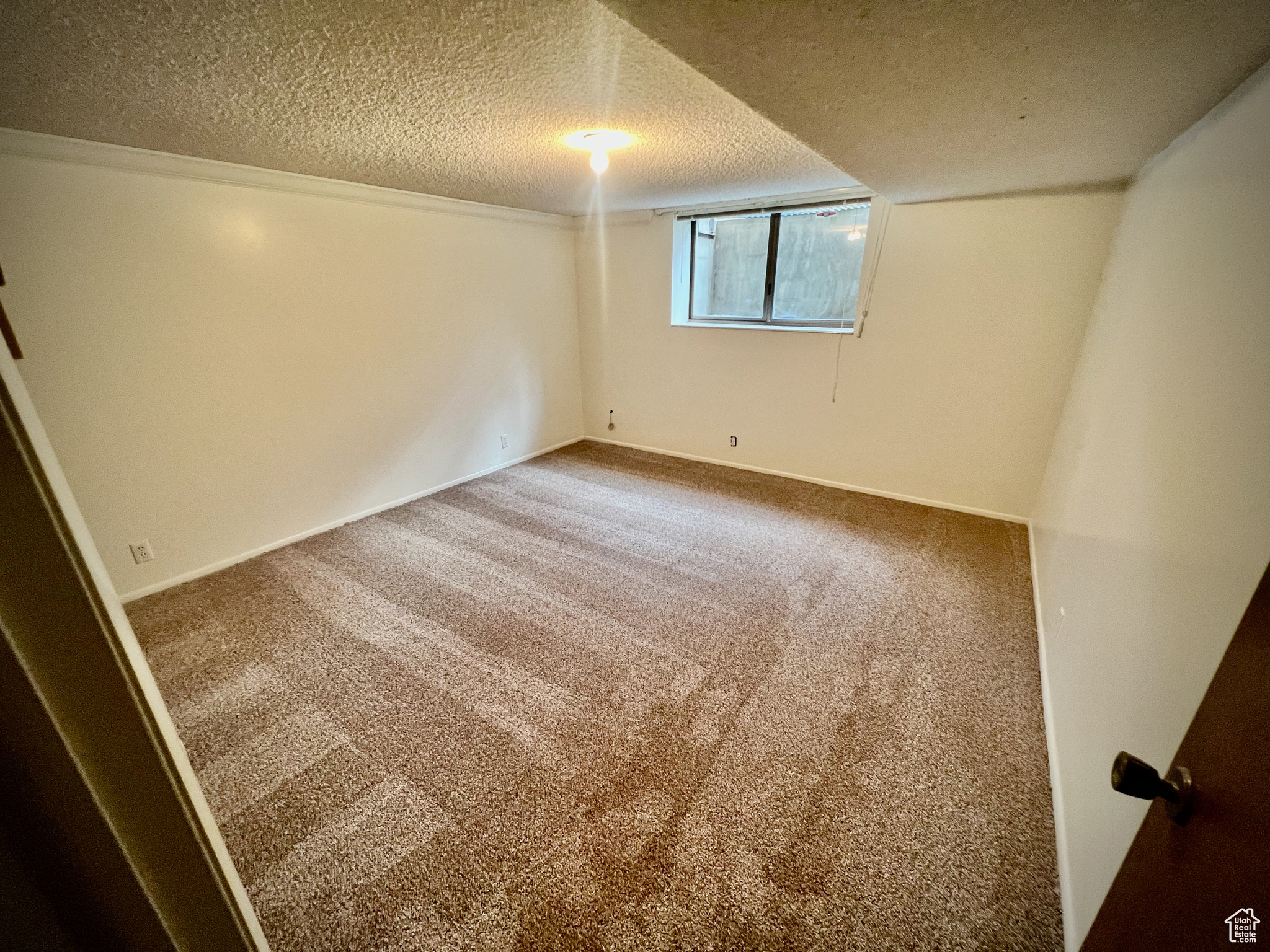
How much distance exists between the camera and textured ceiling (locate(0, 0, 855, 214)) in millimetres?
1063

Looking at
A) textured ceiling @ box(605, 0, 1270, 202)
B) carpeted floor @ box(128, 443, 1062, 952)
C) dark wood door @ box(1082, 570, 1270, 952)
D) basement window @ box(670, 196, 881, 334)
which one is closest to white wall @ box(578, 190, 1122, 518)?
basement window @ box(670, 196, 881, 334)

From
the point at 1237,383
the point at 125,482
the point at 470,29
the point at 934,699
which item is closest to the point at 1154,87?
the point at 1237,383

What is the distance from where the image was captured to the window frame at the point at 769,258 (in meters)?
3.14

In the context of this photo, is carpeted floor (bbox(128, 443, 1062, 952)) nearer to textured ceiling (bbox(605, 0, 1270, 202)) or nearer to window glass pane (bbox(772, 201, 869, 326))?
window glass pane (bbox(772, 201, 869, 326))

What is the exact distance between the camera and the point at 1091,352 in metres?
2.35

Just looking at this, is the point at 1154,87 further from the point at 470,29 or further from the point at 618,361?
the point at 618,361

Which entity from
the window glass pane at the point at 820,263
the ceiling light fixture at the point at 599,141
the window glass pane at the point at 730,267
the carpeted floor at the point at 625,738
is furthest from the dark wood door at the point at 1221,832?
the window glass pane at the point at 730,267

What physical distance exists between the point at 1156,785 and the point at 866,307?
3205mm

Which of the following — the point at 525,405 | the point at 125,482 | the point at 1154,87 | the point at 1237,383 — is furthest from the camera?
the point at 525,405

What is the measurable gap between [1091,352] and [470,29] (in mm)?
2906

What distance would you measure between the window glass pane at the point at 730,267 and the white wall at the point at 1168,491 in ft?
7.47

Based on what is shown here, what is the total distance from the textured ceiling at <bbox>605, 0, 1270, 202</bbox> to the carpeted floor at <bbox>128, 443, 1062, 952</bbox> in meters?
1.93

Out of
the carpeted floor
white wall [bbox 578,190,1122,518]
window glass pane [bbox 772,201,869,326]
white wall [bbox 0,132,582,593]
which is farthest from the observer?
window glass pane [bbox 772,201,869,326]

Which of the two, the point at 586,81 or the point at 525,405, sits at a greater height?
the point at 586,81
